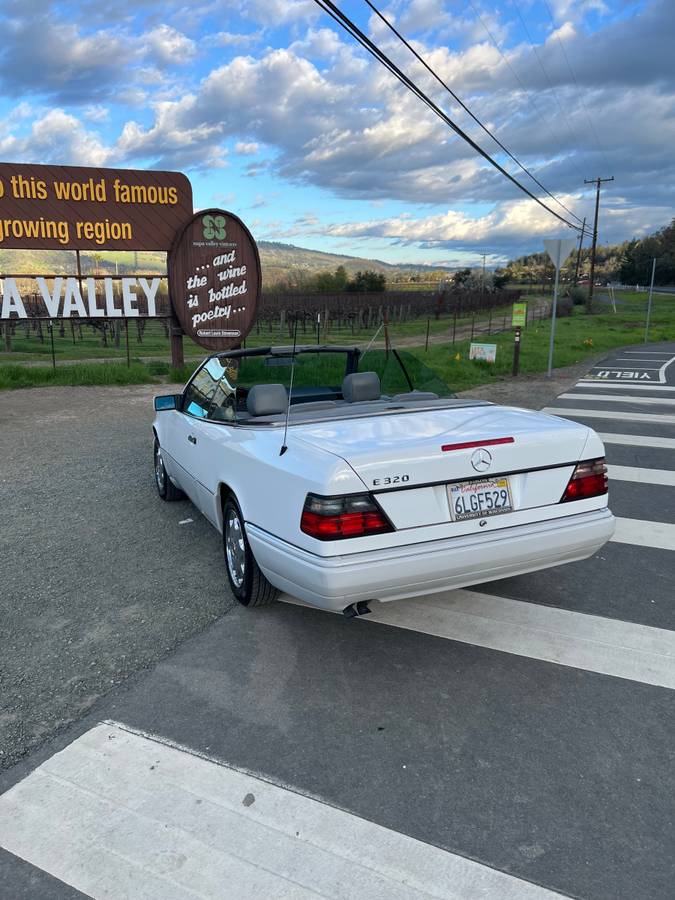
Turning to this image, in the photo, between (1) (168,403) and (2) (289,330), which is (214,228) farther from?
(2) (289,330)

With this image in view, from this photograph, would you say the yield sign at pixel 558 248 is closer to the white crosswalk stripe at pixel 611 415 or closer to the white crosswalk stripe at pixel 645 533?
the white crosswalk stripe at pixel 611 415

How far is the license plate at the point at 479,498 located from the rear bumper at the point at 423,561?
11 cm

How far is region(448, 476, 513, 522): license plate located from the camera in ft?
10.8

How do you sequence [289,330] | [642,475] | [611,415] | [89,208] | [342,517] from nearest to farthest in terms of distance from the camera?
[342,517], [642,475], [611,415], [89,208], [289,330]

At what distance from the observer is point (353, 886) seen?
2.13 metres

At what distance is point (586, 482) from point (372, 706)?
1634 millimetres

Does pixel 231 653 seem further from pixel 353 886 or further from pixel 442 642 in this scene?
pixel 353 886

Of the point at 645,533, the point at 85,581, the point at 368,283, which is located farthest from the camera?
the point at 368,283

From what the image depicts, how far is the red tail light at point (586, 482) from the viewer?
3.62m

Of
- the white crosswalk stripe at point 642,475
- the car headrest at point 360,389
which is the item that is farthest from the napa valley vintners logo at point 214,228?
the car headrest at point 360,389

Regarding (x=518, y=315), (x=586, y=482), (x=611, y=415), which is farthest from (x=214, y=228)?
(x=586, y=482)

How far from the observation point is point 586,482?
12.0 feet

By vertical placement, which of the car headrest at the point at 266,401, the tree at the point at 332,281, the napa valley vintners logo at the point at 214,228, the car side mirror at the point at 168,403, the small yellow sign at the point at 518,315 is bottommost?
the car side mirror at the point at 168,403

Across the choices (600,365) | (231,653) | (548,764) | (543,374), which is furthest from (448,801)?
(600,365)
